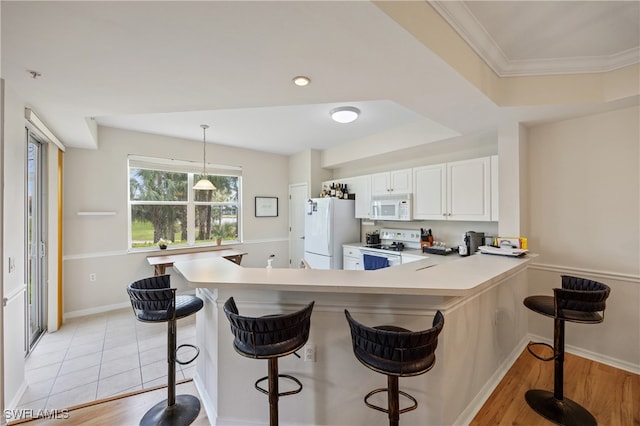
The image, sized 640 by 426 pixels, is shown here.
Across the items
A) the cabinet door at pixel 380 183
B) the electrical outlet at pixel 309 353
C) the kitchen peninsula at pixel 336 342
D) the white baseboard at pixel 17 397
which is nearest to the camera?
the kitchen peninsula at pixel 336 342

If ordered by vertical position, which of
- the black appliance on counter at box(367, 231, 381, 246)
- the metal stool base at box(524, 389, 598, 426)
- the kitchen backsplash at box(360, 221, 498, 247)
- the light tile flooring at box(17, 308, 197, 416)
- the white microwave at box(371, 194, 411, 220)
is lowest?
the light tile flooring at box(17, 308, 197, 416)

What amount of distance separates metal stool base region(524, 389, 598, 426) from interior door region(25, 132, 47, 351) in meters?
4.60

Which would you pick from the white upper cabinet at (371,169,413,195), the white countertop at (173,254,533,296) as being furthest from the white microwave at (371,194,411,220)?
the white countertop at (173,254,533,296)

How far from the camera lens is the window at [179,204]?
431 cm

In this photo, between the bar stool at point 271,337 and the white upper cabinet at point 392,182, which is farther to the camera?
the white upper cabinet at point 392,182

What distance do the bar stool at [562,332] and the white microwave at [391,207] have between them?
2037 millimetres

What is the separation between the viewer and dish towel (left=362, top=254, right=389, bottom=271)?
3875 millimetres

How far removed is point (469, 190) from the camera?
3.30m

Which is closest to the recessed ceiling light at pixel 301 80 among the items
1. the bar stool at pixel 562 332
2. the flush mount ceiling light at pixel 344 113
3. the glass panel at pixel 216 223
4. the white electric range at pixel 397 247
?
the flush mount ceiling light at pixel 344 113

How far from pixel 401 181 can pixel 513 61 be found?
195cm

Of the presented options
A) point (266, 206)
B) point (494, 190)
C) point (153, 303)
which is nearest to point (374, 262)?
point (494, 190)

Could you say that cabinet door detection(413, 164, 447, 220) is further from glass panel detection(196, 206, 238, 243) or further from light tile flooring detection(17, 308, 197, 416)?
glass panel detection(196, 206, 238, 243)

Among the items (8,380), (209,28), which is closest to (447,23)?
(209,28)

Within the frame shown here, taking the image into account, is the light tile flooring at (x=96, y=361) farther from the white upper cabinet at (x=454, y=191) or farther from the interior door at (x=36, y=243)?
the white upper cabinet at (x=454, y=191)
